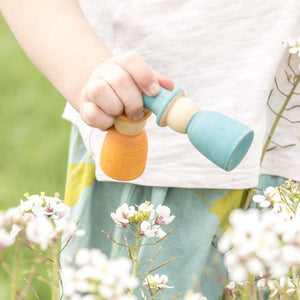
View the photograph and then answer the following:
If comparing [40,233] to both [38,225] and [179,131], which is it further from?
[179,131]

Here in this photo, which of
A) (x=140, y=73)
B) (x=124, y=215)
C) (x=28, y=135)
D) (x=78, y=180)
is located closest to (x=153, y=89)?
(x=140, y=73)

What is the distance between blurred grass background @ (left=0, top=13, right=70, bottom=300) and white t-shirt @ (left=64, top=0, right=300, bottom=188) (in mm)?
673

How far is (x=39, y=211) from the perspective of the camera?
1.61ft

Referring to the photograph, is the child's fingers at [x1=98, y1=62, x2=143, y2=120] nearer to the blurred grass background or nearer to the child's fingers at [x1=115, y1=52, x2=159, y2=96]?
the child's fingers at [x1=115, y1=52, x2=159, y2=96]

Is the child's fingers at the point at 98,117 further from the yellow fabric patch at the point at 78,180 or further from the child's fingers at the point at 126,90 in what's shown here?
the yellow fabric patch at the point at 78,180

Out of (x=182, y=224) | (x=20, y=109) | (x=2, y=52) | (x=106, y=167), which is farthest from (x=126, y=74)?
(x=2, y=52)

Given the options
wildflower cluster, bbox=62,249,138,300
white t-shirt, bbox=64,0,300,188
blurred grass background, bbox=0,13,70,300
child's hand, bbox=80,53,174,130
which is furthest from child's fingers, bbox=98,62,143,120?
blurred grass background, bbox=0,13,70,300

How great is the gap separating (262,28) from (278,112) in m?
0.12

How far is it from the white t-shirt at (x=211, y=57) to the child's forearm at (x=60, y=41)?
82mm

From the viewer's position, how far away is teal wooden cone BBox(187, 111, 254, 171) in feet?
1.53

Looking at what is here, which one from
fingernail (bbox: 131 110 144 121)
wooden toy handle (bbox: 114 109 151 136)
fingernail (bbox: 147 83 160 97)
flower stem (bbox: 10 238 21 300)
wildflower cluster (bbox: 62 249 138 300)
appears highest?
wildflower cluster (bbox: 62 249 138 300)

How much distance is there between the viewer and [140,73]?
0.56 metres

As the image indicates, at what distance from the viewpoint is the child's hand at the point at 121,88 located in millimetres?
557

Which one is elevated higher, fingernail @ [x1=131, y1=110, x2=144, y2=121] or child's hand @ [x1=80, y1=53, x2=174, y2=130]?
child's hand @ [x1=80, y1=53, x2=174, y2=130]
